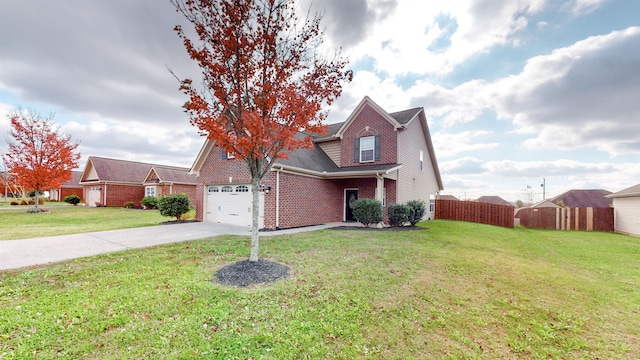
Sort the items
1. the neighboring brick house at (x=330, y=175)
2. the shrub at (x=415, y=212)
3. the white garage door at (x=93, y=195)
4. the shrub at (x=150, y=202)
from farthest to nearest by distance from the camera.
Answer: the white garage door at (x=93, y=195) → the shrub at (x=150, y=202) → the shrub at (x=415, y=212) → the neighboring brick house at (x=330, y=175)

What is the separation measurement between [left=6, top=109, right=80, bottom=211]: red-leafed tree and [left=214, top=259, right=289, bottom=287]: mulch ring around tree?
24513 mm

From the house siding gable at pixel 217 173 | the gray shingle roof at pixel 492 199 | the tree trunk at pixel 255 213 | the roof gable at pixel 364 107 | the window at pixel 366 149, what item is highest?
the roof gable at pixel 364 107

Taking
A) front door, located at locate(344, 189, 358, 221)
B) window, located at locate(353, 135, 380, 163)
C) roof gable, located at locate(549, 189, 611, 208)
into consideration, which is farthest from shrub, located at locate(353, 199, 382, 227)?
roof gable, located at locate(549, 189, 611, 208)

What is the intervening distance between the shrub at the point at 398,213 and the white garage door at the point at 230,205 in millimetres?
6900

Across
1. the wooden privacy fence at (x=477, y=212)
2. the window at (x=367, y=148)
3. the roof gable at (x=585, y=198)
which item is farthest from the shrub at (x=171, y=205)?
the roof gable at (x=585, y=198)

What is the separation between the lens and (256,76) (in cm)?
568

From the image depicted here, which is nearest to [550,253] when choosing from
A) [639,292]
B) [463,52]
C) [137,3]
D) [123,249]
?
[639,292]

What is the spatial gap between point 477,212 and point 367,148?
982 centimetres

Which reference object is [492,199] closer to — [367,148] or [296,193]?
[367,148]

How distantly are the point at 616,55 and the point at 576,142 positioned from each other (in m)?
9.18

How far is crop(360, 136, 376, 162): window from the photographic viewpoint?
15.6 metres

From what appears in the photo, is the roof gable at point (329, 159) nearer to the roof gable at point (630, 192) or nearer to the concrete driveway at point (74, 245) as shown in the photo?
the concrete driveway at point (74, 245)

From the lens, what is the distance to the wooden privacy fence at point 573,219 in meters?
16.8

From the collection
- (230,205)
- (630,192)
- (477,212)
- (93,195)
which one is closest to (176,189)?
(93,195)
